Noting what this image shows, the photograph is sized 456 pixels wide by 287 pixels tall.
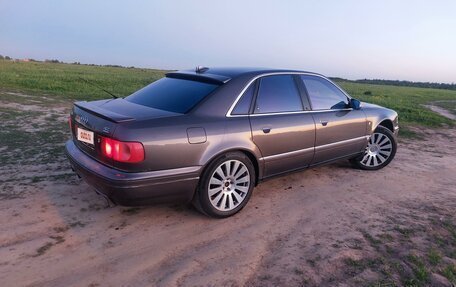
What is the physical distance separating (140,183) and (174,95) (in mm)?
1176

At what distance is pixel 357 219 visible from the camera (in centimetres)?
403

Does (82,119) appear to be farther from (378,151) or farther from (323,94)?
(378,151)

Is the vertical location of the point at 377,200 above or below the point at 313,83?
below

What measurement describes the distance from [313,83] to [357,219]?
1894 millimetres

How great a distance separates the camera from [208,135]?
3619 mm

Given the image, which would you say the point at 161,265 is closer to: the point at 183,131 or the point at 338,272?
the point at 183,131

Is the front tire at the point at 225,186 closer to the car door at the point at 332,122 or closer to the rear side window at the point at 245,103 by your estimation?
the rear side window at the point at 245,103

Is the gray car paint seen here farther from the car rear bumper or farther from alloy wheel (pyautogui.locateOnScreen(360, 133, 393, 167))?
alloy wheel (pyautogui.locateOnScreen(360, 133, 393, 167))

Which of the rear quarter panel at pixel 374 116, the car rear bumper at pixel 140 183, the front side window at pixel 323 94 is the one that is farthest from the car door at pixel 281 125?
the rear quarter panel at pixel 374 116

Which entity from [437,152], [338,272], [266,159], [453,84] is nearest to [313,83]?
[266,159]

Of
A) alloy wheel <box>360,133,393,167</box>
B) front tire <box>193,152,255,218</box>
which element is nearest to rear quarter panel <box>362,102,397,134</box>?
alloy wheel <box>360,133,393,167</box>

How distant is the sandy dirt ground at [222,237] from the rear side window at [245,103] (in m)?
1.11

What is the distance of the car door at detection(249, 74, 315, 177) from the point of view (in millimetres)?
4160

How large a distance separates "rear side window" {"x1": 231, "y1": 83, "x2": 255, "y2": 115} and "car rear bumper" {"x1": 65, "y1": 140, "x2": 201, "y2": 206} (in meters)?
0.80
